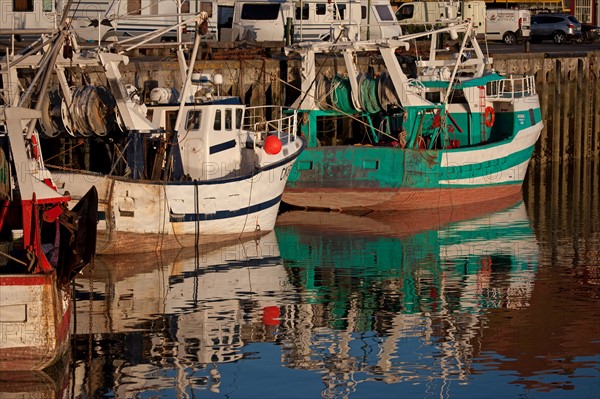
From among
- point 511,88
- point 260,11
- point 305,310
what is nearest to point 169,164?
point 305,310

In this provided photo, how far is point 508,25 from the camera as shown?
52156 mm

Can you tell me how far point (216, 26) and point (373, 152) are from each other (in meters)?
12.3

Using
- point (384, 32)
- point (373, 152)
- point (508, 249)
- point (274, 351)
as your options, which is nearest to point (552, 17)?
point (384, 32)

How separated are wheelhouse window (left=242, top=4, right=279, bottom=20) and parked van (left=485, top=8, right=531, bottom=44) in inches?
547

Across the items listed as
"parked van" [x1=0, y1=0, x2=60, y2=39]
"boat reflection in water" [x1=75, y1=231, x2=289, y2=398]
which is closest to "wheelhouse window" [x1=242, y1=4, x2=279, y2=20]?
"parked van" [x1=0, y1=0, x2=60, y2=39]

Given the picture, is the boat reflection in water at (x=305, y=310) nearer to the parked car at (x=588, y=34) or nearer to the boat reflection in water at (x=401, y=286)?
the boat reflection in water at (x=401, y=286)

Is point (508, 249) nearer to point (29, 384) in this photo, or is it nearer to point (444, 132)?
point (444, 132)

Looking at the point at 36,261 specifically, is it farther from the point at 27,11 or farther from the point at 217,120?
the point at 27,11

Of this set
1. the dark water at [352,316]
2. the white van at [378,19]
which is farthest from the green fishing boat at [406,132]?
the white van at [378,19]

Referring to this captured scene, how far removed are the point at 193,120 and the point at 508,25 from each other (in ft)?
98.2

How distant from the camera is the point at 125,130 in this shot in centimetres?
2361

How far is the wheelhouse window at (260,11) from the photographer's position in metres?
40.2

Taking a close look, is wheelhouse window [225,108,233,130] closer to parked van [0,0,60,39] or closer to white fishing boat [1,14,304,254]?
white fishing boat [1,14,304,254]

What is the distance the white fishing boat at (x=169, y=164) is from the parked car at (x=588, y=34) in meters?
31.8
